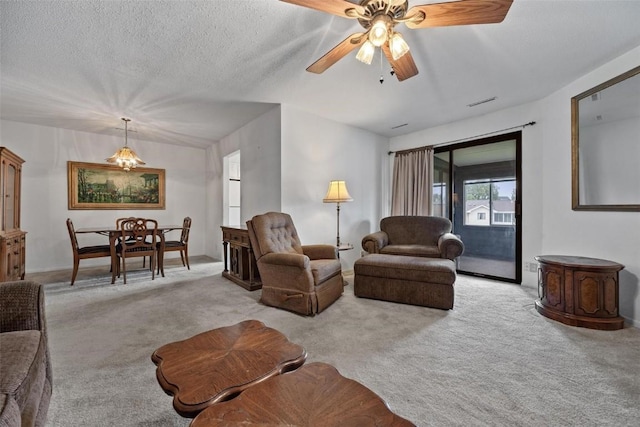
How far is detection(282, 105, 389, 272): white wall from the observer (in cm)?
386

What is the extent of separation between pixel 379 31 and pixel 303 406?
1.90 metres

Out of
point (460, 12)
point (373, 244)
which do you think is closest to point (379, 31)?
point (460, 12)

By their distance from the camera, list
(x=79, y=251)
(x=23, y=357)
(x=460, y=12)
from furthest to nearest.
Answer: (x=79, y=251) → (x=460, y=12) → (x=23, y=357)

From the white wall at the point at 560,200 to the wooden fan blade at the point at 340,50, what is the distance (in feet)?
8.71

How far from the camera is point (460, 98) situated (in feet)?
11.5

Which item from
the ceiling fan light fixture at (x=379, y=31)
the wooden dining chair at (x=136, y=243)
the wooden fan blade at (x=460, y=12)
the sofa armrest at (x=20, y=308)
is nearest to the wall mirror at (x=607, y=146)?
the wooden fan blade at (x=460, y=12)

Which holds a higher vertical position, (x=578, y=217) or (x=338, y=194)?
(x=338, y=194)

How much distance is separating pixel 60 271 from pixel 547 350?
6.47m

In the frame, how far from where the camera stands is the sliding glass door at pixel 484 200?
394 centimetres

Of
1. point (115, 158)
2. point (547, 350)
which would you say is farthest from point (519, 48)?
point (115, 158)

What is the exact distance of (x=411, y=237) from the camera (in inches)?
165

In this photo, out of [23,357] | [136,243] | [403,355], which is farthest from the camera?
[136,243]

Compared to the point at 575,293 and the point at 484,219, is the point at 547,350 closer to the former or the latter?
the point at 575,293

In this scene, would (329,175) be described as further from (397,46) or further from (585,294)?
(585,294)
